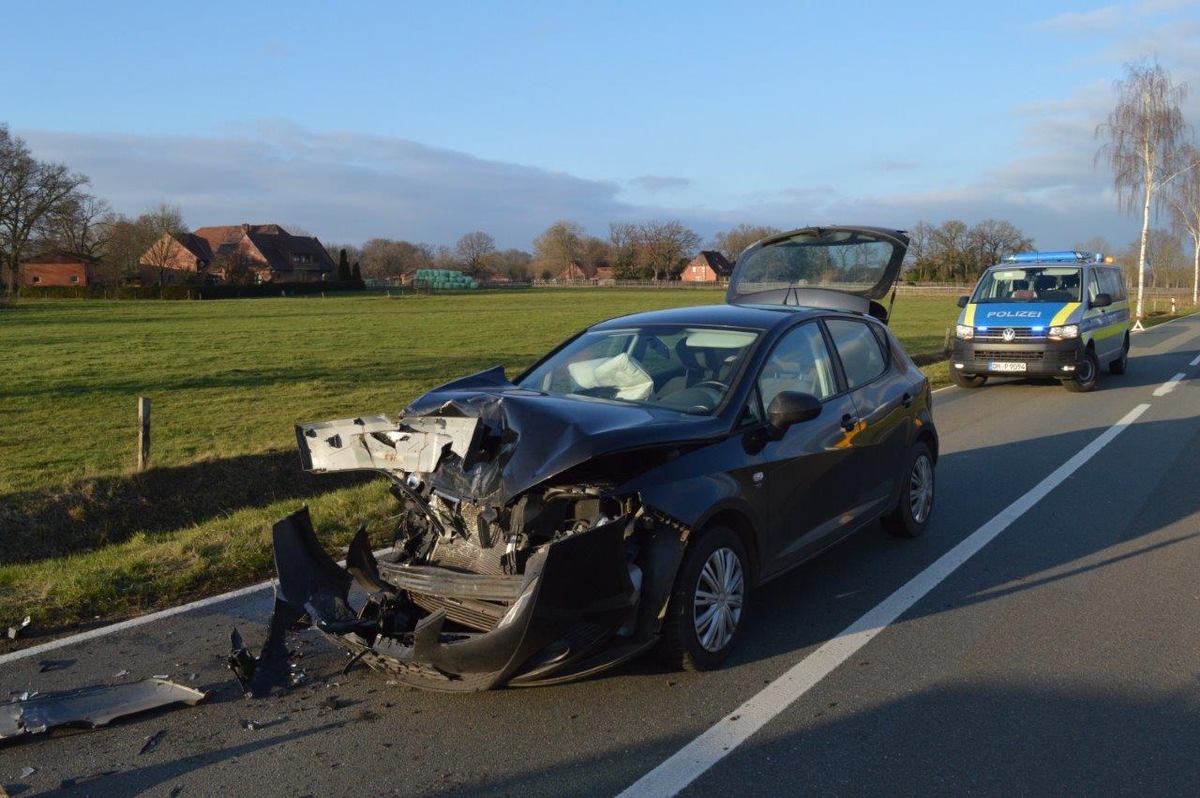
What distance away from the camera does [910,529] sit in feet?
22.3

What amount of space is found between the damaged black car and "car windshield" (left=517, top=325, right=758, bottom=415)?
14 mm

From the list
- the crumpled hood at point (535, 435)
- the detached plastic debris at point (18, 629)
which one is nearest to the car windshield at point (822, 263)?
the crumpled hood at point (535, 435)

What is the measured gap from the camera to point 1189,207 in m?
64.5

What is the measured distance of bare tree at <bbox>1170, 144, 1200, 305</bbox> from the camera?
57.6 metres

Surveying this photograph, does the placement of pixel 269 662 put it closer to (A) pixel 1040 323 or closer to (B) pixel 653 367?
(B) pixel 653 367

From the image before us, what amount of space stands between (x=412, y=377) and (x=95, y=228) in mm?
66611

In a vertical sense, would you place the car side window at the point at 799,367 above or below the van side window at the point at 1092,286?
below

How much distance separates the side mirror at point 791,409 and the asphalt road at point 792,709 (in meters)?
1.14

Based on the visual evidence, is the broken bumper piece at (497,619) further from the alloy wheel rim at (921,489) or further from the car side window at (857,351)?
the alloy wheel rim at (921,489)

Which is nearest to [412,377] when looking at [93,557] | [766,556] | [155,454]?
Result: [155,454]

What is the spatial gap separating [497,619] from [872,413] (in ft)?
10.1

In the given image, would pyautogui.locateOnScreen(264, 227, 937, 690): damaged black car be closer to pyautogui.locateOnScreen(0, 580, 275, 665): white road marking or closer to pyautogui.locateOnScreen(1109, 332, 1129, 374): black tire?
pyautogui.locateOnScreen(0, 580, 275, 665): white road marking

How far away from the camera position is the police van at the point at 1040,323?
51.4ft

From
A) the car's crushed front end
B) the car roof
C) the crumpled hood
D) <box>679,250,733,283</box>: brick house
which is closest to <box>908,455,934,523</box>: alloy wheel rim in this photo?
the car roof
